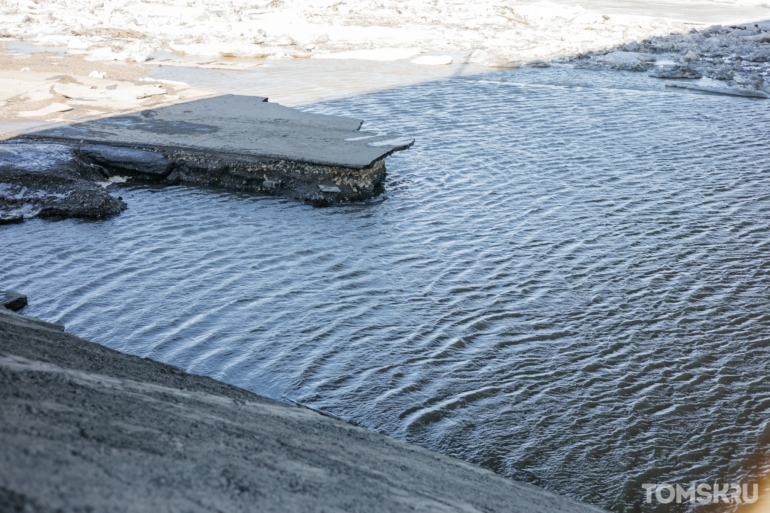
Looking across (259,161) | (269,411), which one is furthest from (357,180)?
(269,411)

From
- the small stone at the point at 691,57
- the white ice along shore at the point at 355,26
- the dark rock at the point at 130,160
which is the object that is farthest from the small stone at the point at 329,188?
the small stone at the point at 691,57

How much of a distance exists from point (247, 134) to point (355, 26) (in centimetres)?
904

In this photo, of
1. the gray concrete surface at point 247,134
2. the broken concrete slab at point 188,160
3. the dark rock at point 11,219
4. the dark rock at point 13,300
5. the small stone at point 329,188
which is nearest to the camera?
the dark rock at point 13,300

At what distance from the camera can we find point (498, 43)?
1323cm

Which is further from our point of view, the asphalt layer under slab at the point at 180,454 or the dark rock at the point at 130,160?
the dark rock at the point at 130,160

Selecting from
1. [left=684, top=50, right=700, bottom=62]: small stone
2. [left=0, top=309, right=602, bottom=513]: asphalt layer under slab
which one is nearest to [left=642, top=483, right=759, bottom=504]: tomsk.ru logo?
[left=0, top=309, right=602, bottom=513]: asphalt layer under slab

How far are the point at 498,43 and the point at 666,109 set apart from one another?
17.6 ft

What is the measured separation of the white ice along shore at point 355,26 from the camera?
12195 mm

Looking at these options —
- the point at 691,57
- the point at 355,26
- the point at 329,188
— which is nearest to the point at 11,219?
the point at 329,188

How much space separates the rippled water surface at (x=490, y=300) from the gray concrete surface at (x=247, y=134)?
0.40 m

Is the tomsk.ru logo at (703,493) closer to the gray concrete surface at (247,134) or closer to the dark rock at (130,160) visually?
the gray concrete surface at (247,134)

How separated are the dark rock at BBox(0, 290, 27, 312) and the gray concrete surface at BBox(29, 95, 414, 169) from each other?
7.83 ft

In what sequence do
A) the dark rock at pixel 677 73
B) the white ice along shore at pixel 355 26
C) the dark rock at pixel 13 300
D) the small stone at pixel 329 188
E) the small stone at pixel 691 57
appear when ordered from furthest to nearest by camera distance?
the white ice along shore at pixel 355 26 → the small stone at pixel 691 57 → the dark rock at pixel 677 73 → the small stone at pixel 329 188 → the dark rock at pixel 13 300

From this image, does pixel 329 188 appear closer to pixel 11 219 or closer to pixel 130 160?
pixel 130 160
